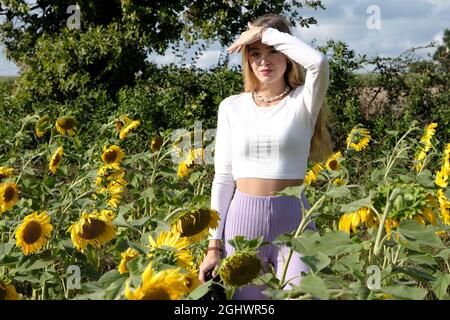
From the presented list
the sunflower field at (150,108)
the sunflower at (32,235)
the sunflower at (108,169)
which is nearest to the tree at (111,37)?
the sunflower field at (150,108)

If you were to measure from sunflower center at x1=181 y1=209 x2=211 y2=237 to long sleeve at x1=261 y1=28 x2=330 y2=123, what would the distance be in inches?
18.2

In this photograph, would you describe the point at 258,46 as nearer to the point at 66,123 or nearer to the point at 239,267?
the point at 239,267

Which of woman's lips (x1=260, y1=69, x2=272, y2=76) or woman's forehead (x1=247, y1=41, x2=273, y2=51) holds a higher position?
woman's forehead (x1=247, y1=41, x2=273, y2=51)

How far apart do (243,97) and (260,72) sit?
93mm

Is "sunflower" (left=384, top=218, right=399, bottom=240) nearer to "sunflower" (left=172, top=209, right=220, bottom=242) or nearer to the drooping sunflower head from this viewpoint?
the drooping sunflower head

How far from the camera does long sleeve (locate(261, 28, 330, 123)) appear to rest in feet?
6.66

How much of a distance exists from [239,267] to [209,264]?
556 mm

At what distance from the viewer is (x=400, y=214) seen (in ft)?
4.67

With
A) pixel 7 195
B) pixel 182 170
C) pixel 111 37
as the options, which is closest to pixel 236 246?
pixel 7 195

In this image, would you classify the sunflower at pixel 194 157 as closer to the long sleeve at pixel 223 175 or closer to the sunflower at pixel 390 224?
the long sleeve at pixel 223 175

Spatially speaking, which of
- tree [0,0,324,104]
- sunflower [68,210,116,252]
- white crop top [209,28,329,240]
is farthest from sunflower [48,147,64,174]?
tree [0,0,324,104]

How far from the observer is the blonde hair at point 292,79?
2160mm
